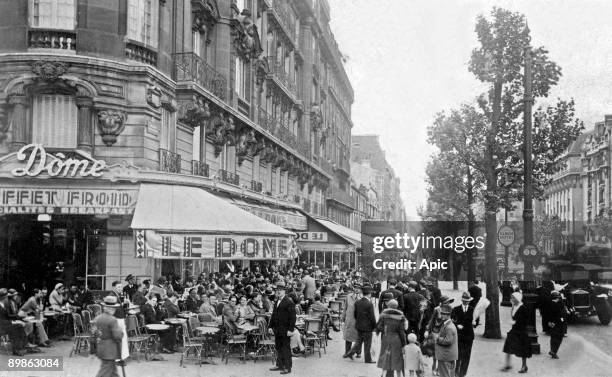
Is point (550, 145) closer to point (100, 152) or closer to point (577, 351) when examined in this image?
point (577, 351)

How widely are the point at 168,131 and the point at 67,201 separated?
4.80 meters

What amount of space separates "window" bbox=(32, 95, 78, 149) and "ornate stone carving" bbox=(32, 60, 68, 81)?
2.61ft

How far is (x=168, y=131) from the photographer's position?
21.2 meters

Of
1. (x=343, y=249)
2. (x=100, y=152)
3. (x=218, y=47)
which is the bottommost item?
(x=343, y=249)

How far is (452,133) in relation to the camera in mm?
20547

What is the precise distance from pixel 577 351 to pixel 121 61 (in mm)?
14686

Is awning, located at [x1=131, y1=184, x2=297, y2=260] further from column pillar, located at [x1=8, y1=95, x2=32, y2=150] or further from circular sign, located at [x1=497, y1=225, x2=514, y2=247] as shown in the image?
circular sign, located at [x1=497, y1=225, x2=514, y2=247]

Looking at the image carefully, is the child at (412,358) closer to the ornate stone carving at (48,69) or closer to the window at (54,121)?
the window at (54,121)

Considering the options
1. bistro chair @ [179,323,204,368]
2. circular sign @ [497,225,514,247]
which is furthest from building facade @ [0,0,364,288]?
circular sign @ [497,225,514,247]

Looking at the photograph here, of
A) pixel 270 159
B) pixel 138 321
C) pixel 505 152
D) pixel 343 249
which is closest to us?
pixel 138 321

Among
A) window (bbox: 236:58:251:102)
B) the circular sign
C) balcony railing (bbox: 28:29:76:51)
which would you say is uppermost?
window (bbox: 236:58:251:102)

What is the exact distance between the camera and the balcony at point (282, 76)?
1382 inches

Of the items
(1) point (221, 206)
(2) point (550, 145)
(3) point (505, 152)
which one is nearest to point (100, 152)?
(1) point (221, 206)

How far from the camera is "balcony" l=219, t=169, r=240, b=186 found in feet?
86.1
